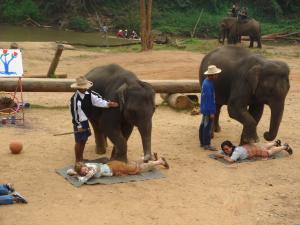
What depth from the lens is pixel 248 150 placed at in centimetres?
996

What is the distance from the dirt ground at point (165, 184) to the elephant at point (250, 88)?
738mm

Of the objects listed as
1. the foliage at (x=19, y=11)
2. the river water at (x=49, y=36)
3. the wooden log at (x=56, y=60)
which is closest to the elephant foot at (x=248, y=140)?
the wooden log at (x=56, y=60)

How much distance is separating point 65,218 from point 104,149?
3153 mm

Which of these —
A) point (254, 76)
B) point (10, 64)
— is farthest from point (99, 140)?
point (10, 64)

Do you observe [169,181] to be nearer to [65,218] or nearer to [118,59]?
[65,218]

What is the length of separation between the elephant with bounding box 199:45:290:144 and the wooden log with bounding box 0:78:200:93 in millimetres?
2949

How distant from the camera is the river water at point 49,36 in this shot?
1478 inches

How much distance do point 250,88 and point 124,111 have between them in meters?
2.53

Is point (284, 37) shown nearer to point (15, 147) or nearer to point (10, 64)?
point (10, 64)

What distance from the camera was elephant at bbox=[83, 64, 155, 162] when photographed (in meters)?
8.79

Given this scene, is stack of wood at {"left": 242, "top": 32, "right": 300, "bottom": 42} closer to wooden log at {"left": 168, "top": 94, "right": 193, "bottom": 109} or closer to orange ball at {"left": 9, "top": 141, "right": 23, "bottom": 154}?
wooden log at {"left": 168, "top": 94, "right": 193, "bottom": 109}

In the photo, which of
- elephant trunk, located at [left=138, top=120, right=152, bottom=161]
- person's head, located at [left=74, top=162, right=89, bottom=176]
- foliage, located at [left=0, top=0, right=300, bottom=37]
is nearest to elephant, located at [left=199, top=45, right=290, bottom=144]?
elephant trunk, located at [left=138, top=120, right=152, bottom=161]

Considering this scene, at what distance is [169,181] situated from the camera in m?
8.79

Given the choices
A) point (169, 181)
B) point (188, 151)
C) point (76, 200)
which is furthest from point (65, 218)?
point (188, 151)
